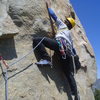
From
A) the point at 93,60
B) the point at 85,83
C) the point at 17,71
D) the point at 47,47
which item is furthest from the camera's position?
the point at 93,60

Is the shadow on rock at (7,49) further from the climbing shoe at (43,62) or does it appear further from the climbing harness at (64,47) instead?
the climbing harness at (64,47)

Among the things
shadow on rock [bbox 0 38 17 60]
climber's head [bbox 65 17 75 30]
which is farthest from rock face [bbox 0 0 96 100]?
climber's head [bbox 65 17 75 30]

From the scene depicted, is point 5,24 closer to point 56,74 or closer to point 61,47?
point 61,47

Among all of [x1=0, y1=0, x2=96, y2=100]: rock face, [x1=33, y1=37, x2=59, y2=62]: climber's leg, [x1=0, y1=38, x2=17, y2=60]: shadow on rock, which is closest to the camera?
[x1=0, y1=0, x2=96, y2=100]: rock face

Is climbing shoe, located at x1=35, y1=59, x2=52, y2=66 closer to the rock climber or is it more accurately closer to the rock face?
the rock climber

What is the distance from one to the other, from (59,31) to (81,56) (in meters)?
1.60

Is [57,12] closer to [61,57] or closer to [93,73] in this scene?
[61,57]

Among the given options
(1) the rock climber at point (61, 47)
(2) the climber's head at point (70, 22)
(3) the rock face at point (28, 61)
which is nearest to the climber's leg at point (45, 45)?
(1) the rock climber at point (61, 47)

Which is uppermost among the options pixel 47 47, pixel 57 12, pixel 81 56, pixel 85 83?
pixel 57 12

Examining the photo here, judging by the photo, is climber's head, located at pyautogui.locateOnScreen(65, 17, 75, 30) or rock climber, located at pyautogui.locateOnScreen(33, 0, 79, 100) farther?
climber's head, located at pyautogui.locateOnScreen(65, 17, 75, 30)

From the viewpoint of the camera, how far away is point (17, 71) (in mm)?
7727

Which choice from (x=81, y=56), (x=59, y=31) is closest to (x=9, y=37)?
(x=59, y=31)

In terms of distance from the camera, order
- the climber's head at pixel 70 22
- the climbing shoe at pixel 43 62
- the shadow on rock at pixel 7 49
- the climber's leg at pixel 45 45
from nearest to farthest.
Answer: the shadow on rock at pixel 7 49
the climbing shoe at pixel 43 62
the climber's leg at pixel 45 45
the climber's head at pixel 70 22

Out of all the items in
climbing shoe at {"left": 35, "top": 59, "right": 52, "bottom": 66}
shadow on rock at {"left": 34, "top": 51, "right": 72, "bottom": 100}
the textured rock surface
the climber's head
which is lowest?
shadow on rock at {"left": 34, "top": 51, "right": 72, "bottom": 100}
